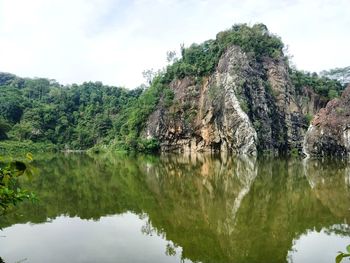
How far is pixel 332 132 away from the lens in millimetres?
38781

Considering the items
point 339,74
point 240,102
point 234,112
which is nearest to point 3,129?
point 234,112

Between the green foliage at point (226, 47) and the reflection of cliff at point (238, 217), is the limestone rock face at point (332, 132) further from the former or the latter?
the green foliage at point (226, 47)

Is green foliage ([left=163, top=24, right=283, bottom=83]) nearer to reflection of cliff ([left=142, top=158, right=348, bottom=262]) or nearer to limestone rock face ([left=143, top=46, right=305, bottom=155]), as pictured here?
limestone rock face ([left=143, top=46, right=305, bottom=155])

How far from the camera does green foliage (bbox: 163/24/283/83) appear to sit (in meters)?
59.0

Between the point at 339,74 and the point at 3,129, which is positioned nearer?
the point at 3,129

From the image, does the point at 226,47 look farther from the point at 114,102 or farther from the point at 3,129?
the point at 3,129

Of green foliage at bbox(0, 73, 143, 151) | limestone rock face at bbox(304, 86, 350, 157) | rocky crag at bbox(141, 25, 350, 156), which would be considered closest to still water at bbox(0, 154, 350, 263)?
limestone rock face at bbox(304, 86, 350, 157)

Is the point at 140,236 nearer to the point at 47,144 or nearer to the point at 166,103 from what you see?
the point at 166,103

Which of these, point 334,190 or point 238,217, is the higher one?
point 334,190


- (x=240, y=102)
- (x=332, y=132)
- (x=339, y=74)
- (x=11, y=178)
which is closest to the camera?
(x=11, y=178)

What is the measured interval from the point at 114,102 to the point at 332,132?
5461 centimetres

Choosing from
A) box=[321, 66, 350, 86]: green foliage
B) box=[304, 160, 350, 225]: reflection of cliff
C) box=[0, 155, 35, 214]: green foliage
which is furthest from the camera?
box=[321, 66, 350, 86]: green foliage

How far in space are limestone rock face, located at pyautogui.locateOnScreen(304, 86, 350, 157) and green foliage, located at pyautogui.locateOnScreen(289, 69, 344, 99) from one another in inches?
880

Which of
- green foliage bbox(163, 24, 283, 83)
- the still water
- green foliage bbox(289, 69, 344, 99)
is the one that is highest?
green foliage bbox(163, 24, 283, 83)
